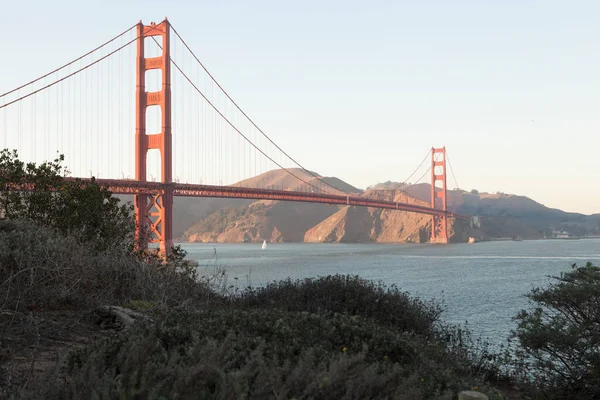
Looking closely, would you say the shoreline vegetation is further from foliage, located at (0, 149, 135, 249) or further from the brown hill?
the brown hill

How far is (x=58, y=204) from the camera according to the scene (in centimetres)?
1894

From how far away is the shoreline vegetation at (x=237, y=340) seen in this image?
418 cm

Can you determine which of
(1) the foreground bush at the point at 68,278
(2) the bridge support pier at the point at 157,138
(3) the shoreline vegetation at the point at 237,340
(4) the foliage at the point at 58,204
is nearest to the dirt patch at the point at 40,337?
(3) the shoreline vegetation at the point at 237,340

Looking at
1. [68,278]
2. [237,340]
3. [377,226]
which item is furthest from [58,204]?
[377,226]

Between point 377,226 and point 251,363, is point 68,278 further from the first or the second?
point 377,226

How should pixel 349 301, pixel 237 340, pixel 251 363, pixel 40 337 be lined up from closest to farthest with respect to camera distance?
pixel 251 363 < pixel 237 340 < pixel 40 337 < pixel 349 301

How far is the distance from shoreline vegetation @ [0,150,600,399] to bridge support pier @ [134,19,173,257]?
2602cm

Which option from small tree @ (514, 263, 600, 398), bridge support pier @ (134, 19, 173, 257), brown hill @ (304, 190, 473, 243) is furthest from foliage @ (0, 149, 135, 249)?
brown hill @ (304, 190, 473, 243)

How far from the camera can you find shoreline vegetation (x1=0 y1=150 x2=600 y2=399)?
4.18 meters

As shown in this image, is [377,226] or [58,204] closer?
[58,204]

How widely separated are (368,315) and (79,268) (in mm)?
5070

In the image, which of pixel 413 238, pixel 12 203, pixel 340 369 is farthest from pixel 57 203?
pixel 413 238

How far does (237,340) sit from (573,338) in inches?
220

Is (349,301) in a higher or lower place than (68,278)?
lower
